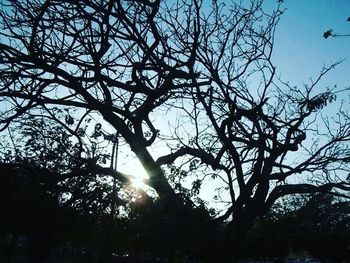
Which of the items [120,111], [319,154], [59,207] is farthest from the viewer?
[59,207]

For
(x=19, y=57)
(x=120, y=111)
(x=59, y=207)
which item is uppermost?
(x=19, y=57)

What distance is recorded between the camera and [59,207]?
12.9 metres

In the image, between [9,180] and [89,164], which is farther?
[9,180]

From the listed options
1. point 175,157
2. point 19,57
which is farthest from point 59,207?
point 19,57

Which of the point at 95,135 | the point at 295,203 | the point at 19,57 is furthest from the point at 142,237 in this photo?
the point at 19,57

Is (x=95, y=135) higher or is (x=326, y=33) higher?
(x=95, y=135)

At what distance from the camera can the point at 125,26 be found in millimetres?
7902

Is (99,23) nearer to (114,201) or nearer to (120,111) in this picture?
(120,111)

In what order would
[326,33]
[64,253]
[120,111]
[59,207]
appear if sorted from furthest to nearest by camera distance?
[64,253]
[59,207]
[120,111]
[326,33]

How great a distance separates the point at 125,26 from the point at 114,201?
262 inches

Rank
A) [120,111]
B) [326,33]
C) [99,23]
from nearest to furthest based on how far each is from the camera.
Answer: [326,33], [99,23], [120,111]

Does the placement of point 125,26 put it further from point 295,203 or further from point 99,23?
point 295,203

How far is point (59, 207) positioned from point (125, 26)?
725 centimetres

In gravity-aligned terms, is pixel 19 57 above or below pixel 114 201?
above
